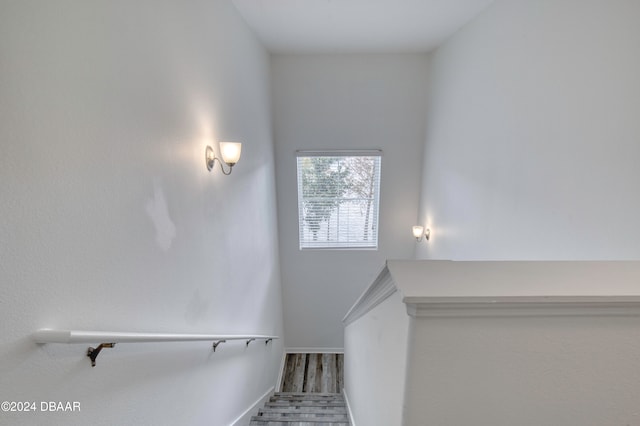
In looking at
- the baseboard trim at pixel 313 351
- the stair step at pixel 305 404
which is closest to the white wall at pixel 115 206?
the stair step at pixel 305 404


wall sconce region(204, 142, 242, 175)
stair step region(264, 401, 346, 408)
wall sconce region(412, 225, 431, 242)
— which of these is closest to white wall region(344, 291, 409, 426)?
wall sconce region(204, 142, 242, 175)

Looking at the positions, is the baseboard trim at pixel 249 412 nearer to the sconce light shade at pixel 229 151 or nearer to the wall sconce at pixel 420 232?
the sconce light shade at pixel 229 151

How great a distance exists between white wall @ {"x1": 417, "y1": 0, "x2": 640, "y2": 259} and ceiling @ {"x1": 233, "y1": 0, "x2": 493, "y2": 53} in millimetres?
283

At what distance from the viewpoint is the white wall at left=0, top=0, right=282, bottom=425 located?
0.73 metres

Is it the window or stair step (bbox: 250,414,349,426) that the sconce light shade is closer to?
stair step (bbox: 250,414,349,426)

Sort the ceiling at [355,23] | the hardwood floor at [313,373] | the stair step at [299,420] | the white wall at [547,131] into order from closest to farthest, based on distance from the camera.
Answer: the white wall at [547,131]
the stair step at [299,420]
the ceiling at [355,23]
the hardwood floor at [313,373]

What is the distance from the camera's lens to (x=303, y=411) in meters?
2.83

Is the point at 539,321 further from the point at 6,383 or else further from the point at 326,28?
the point at 326,28

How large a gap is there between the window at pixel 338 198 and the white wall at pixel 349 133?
120 millimetres

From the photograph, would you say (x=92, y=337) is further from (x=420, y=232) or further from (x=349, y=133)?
(x=420, y=232)

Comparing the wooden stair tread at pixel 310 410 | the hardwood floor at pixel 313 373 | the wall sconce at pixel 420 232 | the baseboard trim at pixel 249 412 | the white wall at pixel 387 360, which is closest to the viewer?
Result: the white wall at pixel 387 360

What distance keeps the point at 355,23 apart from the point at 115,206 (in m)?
2.94

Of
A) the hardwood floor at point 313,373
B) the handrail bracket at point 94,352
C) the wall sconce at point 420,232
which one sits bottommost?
the hardwood floor at point 313,373

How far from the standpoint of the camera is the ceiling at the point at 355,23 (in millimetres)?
2689
